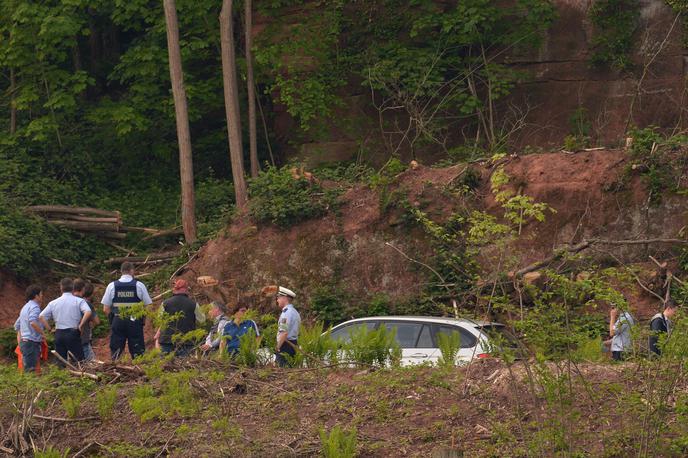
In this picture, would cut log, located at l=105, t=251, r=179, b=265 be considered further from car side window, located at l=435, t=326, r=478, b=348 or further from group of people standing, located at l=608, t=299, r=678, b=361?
group of people standing, located at l=608, t=299, r=678, b=361

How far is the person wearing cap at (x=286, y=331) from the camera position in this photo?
45.4ft

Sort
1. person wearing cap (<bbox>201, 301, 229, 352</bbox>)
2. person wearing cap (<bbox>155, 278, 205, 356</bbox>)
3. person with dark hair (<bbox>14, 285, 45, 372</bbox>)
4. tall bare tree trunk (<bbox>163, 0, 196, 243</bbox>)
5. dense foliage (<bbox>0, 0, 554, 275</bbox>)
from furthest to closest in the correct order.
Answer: dense foliage (<bbox>0, 0, 554, 275</bbox>) → tall bare tree trunk (<bbox>163, 0, 196, 243</bbox>) → person with dark hair (<bbox>14, 285, 45, 372</bbox>) → person wearing cap (<bbox>155, 278, 205, 356</bbox>) → person wearing cap (<bbox>201, 301, 229, 352</bbox>)

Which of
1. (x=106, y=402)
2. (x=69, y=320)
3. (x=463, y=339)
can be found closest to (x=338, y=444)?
(x=106, y=402)

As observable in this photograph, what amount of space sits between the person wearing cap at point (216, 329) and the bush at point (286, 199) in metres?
7.54

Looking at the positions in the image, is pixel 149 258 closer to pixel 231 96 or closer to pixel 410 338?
pixel 231 96

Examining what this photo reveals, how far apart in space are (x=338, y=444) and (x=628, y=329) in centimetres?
316

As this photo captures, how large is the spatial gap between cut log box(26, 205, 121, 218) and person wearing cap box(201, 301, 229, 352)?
12539 mm

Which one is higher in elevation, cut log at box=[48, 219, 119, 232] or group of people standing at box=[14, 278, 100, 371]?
group of people standing at box=[14, 278, 100, 371]

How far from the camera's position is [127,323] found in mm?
15172

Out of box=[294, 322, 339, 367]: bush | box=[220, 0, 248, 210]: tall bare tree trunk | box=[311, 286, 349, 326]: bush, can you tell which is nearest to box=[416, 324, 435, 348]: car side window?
box=[294, 322, 339, 367]: bush

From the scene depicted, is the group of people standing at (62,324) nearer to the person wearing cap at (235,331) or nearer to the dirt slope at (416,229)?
the person wearing cap at (235,331)

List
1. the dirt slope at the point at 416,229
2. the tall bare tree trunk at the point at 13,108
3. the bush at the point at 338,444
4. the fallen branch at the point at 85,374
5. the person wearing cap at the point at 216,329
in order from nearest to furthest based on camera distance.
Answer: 1. the bush at the point at 338,444
2. the fallen branch at the point at 85,374
3. the person wearing cap at the point at 216,329
4. the dirt slope at the point at 416,229
5. the tall bare tree trunk at the point at 13,108

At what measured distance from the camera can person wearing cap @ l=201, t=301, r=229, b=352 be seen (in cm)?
1412

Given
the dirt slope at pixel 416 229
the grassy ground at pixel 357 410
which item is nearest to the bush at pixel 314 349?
the grassy ground at pixel 357 410
